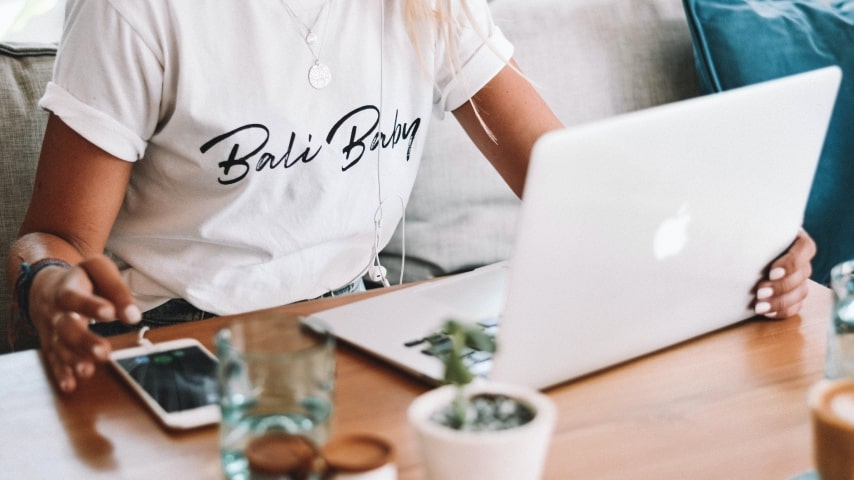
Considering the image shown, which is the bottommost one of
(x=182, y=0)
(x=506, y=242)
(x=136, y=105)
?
(x=506, y=242)

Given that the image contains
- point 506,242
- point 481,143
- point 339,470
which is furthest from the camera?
point 506,242

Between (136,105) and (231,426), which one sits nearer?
(231,426)

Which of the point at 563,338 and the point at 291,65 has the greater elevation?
the point at 291,65

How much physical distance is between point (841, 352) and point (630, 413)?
196 mm

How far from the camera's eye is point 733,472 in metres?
0.70

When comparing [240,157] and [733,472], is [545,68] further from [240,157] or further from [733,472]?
[733,472]

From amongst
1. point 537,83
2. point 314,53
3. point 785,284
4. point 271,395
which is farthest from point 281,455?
point 537,83

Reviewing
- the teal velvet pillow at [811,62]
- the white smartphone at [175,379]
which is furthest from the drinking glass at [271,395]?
the teal velvet pillow at [811,62]

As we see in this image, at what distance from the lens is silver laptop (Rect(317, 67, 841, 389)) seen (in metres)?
0.71

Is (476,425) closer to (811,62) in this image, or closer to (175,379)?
(175,379)

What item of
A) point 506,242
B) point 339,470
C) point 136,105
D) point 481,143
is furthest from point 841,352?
point 506,242

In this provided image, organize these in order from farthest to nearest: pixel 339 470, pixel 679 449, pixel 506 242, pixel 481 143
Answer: pixel 506 242
pixel 481 143
pixel 679 449
pixel 339 470

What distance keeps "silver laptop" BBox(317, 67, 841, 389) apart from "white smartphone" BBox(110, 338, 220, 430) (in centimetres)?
15

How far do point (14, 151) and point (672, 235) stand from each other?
1029mm
